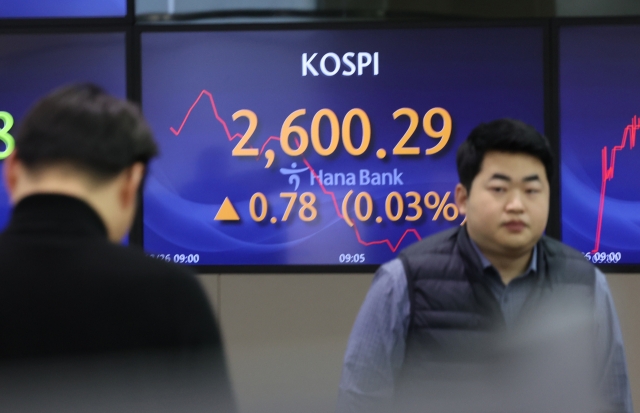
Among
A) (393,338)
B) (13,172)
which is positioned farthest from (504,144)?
(13,172)

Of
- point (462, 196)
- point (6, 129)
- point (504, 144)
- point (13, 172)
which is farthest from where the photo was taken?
point (6, 129)

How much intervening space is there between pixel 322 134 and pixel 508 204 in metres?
2.47

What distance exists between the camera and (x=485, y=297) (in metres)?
2.60

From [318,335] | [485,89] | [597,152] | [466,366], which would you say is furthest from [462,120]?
[466,366]

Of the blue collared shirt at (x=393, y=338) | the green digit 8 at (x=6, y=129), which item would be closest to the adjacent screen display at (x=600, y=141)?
the blue collared shirt at (x=393, y=338)

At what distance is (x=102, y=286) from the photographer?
148cm

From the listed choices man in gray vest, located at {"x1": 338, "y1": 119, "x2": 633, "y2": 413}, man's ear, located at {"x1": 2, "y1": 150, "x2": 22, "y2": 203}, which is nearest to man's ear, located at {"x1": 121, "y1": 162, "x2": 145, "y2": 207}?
man's ear, located at {"x1": 2, "y1": 150, "x2": 22, "y2": 203}

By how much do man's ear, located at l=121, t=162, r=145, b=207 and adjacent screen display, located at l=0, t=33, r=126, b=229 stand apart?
3633 mm

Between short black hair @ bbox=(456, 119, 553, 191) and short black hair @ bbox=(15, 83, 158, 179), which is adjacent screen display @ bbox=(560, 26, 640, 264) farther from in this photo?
short black hair @ bbox=(15, 83, 158, 179)

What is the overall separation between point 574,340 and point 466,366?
29 cm

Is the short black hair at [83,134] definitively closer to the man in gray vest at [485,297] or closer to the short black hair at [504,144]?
the man in gray vest at [485,297]
